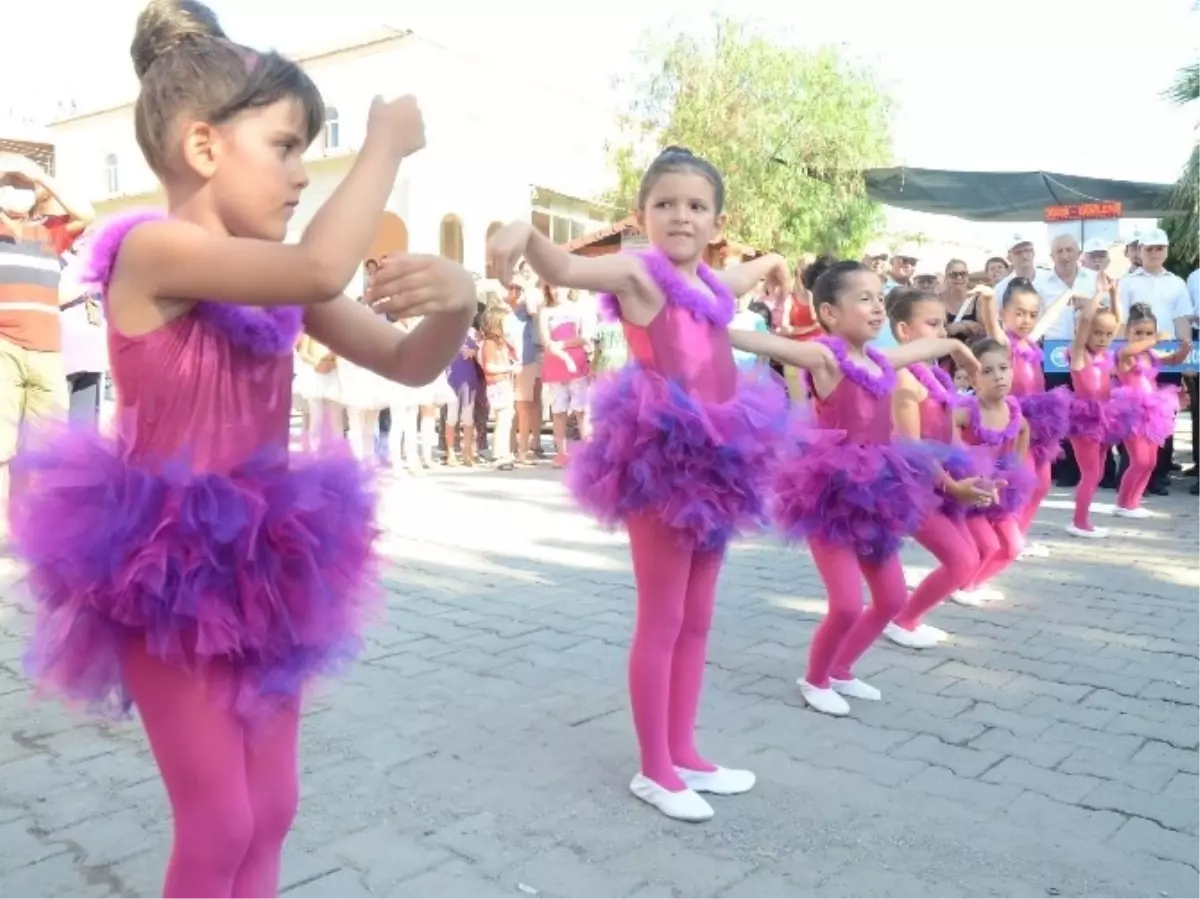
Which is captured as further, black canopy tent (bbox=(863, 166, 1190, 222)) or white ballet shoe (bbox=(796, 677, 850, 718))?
black canopy tent (bbox=(863, 166, 1190, 222))

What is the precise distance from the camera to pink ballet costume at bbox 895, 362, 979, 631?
491 cm

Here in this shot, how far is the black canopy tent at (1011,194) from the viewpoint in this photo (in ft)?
43.5

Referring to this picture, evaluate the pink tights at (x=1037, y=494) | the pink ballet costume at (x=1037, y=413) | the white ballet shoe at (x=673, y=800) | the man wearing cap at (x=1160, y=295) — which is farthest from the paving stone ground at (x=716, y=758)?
the man wearing cap at (x=1160, y=295)

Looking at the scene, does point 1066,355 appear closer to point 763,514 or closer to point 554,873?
point 763,514

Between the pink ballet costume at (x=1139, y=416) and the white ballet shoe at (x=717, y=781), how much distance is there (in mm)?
5763

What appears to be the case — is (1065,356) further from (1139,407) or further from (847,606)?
(847,606)

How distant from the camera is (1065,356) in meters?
10.2

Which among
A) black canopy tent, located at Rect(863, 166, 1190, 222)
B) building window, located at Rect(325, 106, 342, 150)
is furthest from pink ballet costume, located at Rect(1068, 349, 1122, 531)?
building window, located at Rect(325, 106, 342, 150)

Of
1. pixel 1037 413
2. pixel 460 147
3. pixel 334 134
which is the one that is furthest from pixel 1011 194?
pixel 334 134

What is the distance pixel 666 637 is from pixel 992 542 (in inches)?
116

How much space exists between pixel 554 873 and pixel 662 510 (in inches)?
42.3

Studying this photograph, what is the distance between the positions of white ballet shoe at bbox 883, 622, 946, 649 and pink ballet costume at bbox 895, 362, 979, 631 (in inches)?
1.2

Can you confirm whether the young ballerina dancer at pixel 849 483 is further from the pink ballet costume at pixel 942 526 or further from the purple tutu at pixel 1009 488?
the purple tutu at pixel 1009 488

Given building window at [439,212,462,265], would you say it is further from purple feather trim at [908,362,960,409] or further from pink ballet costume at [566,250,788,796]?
pink ballet costume at [566,250,788,796]
